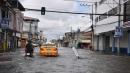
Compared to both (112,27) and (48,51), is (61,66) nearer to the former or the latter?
(48,51)

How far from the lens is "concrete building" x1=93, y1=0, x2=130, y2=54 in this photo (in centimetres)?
5172

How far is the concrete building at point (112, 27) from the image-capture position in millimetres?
51722

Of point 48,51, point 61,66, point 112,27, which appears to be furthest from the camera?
point 112,27

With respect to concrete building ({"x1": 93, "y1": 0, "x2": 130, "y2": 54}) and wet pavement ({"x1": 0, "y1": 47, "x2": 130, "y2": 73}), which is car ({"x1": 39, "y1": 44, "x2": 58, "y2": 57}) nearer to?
wet pavement ({"x1": 0, "y1": 47, "x2": 130, "y2": 73})

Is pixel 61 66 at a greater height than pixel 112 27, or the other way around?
pixel 112 27

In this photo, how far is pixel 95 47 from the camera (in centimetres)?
8762

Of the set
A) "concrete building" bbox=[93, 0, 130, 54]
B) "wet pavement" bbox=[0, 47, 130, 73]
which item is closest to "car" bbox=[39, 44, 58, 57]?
"wet pavement" bbox=[0, 47, 130, 73]

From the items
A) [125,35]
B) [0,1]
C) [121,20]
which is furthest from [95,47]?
[0,1]

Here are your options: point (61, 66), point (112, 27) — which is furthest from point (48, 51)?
point (112, 27)

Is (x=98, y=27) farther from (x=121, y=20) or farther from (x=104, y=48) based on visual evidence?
(x=121, y=20)

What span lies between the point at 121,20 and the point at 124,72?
3271 centimetres

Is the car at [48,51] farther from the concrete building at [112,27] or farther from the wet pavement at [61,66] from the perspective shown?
the concrete building at [112,27]

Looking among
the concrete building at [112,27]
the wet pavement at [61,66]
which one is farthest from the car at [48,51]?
the concrete building at [112,27]

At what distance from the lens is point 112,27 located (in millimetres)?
58688
